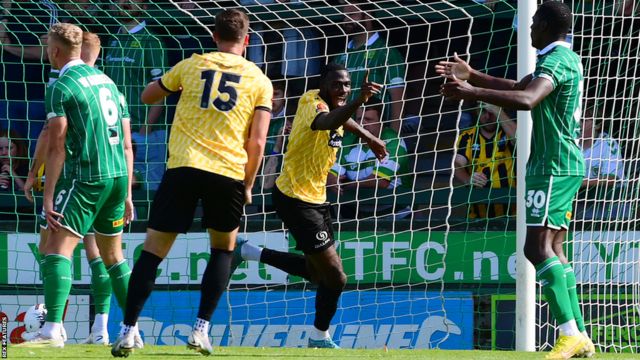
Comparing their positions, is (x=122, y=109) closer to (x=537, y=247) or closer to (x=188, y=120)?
(x=188, y=120)

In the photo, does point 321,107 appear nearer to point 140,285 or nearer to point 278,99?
point 140,285

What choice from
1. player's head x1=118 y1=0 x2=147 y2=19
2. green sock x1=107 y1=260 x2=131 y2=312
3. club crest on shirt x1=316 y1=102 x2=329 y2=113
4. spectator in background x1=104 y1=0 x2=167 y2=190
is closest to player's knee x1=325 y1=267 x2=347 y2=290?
club crest on shirt x1=316 y1=102 x2=329 y2=113

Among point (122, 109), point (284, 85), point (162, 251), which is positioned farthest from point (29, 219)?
point (162, 251)

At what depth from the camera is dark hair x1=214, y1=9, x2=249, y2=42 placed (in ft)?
20.1

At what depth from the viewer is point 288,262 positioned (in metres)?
8.36

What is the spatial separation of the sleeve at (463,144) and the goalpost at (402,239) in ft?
0.06

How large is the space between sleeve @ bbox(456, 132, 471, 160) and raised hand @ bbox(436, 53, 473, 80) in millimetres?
3180

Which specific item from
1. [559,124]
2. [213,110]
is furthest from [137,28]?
[559,124]

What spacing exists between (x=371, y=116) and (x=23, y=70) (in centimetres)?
308

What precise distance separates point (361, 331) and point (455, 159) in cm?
164

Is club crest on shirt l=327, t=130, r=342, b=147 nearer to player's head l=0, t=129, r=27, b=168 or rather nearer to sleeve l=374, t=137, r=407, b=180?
sleeve l=374, t=137, r=407, b=180

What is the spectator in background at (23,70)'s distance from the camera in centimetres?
1021

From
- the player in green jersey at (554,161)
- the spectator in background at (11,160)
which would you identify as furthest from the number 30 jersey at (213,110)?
the spectator in background at (11,160)

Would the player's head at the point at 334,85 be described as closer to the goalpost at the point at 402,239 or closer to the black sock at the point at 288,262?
the black sock at the point at 288,262
